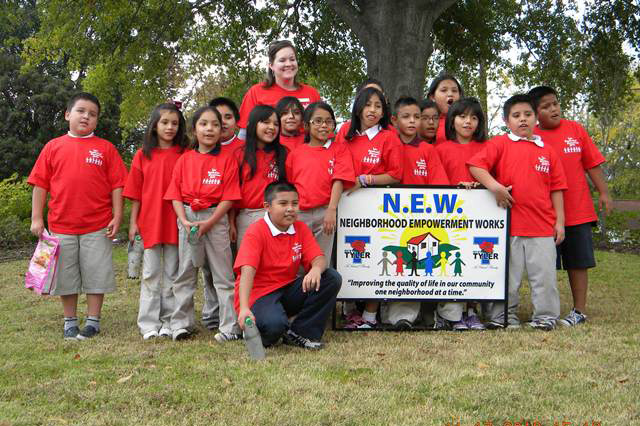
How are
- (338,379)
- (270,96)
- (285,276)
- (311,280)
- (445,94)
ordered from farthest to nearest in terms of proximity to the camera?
(445,94) < (270,96) < (285,276) < (311,280) < (338,379)

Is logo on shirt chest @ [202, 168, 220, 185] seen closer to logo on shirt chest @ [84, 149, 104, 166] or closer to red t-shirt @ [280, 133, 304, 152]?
red t-shirt @ [280, 133, 304, 152]

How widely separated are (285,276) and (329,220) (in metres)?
0.64

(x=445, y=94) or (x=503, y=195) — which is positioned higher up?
(x=445, y=94)

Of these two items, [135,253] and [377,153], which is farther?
[135,253]

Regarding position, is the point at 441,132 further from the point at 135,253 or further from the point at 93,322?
the point at 93,322

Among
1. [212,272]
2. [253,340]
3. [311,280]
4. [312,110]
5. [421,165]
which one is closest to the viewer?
[253,340]

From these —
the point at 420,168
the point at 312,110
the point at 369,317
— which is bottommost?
the point at 369,317

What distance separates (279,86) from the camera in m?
6.67

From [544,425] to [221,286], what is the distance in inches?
122

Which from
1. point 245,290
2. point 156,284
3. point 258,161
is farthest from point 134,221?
point 245,290

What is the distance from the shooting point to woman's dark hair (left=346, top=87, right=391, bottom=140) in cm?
604

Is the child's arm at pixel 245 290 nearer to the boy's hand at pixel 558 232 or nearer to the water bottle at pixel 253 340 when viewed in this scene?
the water bottle at pixel 253 340

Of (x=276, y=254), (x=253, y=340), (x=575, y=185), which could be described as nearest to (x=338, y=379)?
(x=253, y=340)

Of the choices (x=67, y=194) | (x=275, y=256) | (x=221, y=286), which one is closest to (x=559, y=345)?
(x=275, y=256)
